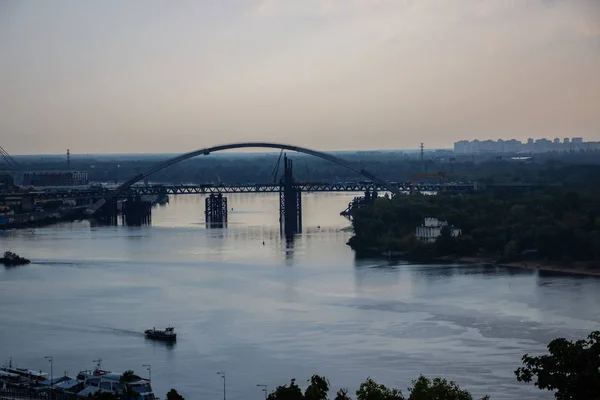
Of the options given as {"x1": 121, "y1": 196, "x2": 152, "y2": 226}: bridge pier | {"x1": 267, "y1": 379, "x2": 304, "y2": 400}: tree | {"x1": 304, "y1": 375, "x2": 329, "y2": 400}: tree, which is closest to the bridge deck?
{"x1": 121, "y1": 196, "x2": 152, "y2": 226}: bridge pier

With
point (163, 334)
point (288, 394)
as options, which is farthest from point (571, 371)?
point (163, 334)

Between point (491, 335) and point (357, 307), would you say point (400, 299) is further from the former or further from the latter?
point (491, 335)

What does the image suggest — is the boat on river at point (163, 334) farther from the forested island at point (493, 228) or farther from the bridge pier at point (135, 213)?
the bridge pier at point (135, 213)

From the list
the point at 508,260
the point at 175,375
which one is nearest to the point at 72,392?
the point at 175,375

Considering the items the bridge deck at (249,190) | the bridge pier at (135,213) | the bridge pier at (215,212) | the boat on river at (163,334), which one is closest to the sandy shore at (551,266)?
the boat on river at (163,334)

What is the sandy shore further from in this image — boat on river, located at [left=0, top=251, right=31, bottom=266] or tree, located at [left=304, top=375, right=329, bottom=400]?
tree, located at [left=304, top=375, right=329, bottom=400]
